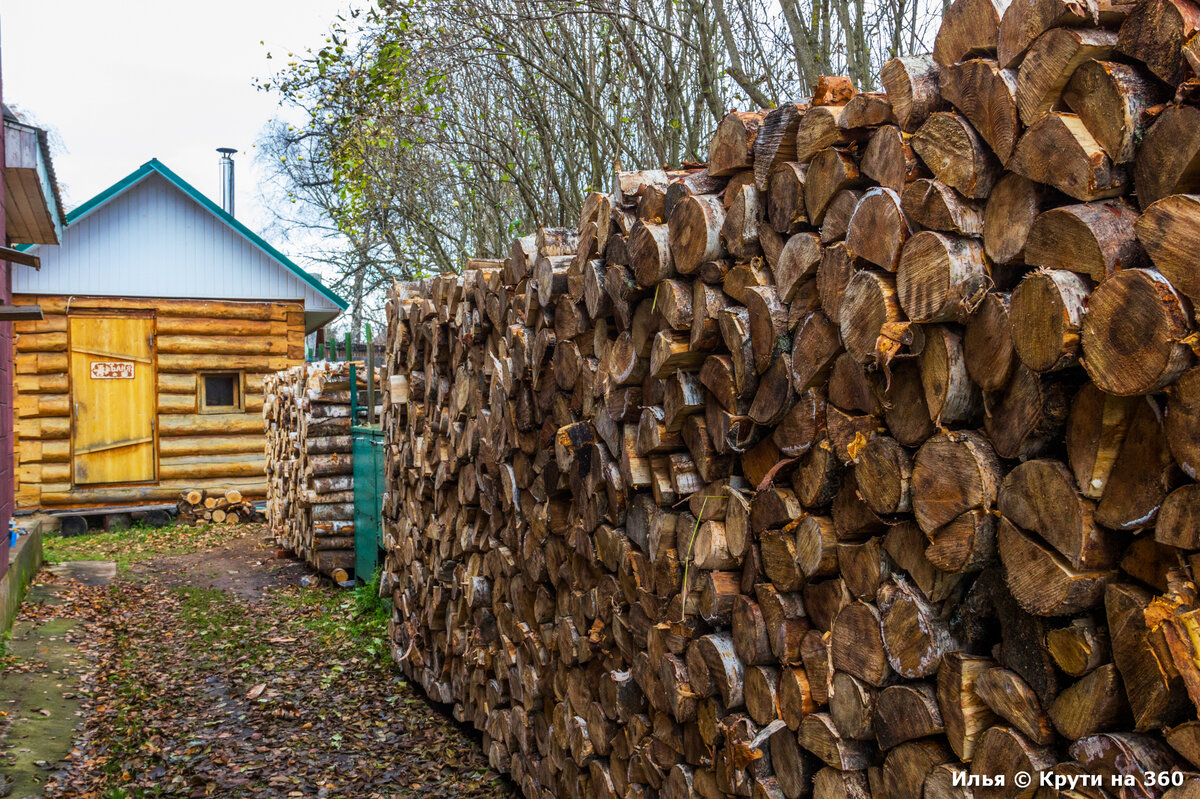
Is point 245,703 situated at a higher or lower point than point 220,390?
lower

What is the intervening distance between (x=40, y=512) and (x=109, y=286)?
367 cm

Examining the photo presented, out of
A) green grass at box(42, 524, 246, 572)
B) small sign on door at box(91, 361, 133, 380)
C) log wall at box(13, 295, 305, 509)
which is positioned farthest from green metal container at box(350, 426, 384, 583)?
small sign on door at box(91, 361, 133, 380)

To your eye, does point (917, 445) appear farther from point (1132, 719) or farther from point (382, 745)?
point (382, 745)

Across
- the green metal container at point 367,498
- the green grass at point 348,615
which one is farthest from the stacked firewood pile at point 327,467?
the green grass at point 348,615

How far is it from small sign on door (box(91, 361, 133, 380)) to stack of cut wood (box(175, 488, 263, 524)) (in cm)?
213

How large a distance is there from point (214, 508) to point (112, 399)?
7.68ft

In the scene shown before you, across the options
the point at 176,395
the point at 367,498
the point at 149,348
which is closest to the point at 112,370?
the point at 149,348

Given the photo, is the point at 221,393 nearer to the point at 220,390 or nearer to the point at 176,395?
the point at 220,390

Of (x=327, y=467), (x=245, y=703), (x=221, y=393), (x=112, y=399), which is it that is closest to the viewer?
(x=245, y=703)

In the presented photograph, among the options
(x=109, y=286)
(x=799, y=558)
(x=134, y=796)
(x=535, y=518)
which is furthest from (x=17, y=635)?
(x=109, y=286)

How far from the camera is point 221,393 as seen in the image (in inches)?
611

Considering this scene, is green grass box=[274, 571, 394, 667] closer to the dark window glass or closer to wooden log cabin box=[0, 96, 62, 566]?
wooden log cabin box=[0, 96, 62, 566]

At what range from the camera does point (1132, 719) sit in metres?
1.65

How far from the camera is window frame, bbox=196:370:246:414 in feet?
49.8
